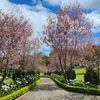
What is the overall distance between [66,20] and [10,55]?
15901 mm

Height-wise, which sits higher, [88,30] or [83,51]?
[88,30]

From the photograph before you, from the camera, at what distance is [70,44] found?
38.5m

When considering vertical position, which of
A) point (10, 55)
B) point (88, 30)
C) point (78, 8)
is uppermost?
point (78, 8)

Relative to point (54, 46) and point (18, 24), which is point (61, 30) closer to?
point (54, 46)

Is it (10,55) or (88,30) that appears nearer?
(10,55)

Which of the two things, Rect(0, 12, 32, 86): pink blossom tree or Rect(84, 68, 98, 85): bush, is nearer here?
Rect(0, 12, 32, 86): pink blossom tree

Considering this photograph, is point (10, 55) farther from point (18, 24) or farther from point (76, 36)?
point (76, 36)

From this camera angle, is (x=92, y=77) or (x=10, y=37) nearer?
(x=10, y=37)

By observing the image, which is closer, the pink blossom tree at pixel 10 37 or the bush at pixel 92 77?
the pink blossom tree at pixel 10 37

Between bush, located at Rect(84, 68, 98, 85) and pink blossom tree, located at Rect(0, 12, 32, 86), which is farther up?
pink blossom tree, located at Rect(0, 12, 32, 86)

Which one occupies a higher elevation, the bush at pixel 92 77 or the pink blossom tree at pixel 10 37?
the pink blossom tree at pixel 10 37

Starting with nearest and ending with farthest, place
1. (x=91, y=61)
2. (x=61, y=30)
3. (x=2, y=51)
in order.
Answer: (x=2, y=51) → (x=61, y=30) → (x=91, y=61)

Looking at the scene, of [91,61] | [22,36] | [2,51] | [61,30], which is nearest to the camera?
[2,51]

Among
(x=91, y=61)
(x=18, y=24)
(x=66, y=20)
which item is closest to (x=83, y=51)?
(x=91, y=61)
